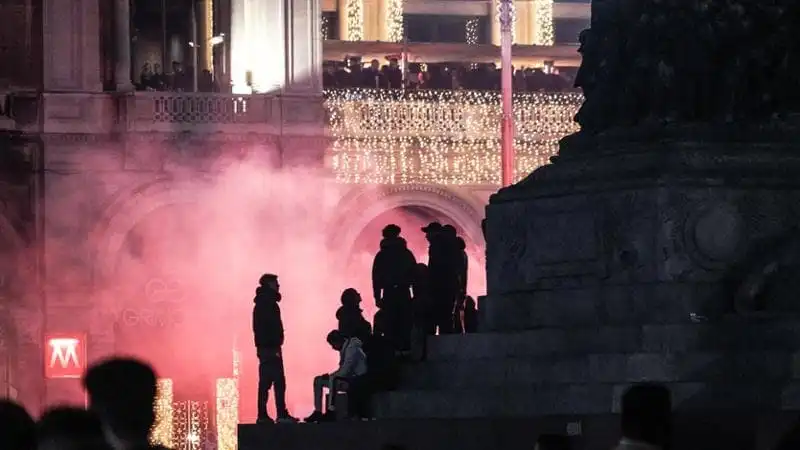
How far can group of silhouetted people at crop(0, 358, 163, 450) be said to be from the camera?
425 inches

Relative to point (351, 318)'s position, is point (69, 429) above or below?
above

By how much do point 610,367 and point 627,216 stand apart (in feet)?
5.53

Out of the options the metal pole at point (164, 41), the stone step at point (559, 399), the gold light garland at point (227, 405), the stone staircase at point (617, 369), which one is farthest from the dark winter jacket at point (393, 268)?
the metal pole at point (164, 41)

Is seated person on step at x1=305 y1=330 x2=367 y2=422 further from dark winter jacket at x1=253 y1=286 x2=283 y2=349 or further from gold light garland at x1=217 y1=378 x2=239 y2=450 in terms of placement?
gold light garland at x1=217 y1=378 x2=239 y2=450

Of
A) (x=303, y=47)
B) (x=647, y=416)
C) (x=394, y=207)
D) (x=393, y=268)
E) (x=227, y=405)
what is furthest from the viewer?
(x=394, y=207)

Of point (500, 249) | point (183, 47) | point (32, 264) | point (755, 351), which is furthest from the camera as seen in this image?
point (183, 47)

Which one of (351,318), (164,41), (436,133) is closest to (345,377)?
(351,318)

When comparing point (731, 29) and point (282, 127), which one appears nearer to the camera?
point (731, 29)

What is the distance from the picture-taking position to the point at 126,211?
1885 inches

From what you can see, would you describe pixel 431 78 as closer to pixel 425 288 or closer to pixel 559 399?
pixel 425 288

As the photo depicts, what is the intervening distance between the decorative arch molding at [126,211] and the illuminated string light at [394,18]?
1016 cm

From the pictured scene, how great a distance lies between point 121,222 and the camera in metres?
47.8

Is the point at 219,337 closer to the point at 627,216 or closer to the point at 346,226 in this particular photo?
the point at 346,226

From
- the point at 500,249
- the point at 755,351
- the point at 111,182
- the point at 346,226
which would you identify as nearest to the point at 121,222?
the point at 111,182
